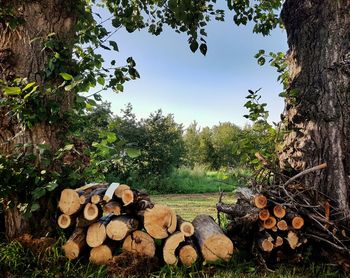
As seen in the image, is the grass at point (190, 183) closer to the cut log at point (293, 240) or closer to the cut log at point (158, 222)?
the cut log at point (293, 240)

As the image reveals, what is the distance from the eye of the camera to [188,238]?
3010 millimetres

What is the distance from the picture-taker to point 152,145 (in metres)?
15.3

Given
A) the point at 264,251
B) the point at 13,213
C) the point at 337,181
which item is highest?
the point at 337,181

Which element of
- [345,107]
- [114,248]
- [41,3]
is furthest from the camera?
[345,107]

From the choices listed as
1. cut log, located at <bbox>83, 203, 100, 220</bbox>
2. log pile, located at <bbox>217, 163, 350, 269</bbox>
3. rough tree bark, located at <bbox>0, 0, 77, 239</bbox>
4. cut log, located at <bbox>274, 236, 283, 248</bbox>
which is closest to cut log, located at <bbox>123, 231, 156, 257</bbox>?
cut log, located at <bbox>83, 203, 100, 220</bbox>

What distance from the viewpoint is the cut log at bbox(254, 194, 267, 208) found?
116 inches

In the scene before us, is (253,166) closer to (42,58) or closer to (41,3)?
(42,58)

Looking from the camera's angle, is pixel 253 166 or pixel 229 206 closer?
pixel 229 206

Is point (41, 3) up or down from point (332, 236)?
up

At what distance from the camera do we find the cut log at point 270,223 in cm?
294

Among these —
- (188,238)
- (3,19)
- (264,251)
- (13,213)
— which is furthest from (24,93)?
(264,251)

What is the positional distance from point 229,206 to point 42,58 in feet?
7.40

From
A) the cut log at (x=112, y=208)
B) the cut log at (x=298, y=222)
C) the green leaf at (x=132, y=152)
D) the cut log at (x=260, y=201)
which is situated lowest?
the cut log at (x=298, y=222)

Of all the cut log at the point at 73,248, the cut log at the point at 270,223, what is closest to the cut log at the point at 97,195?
the cut log at the point at 73,248
